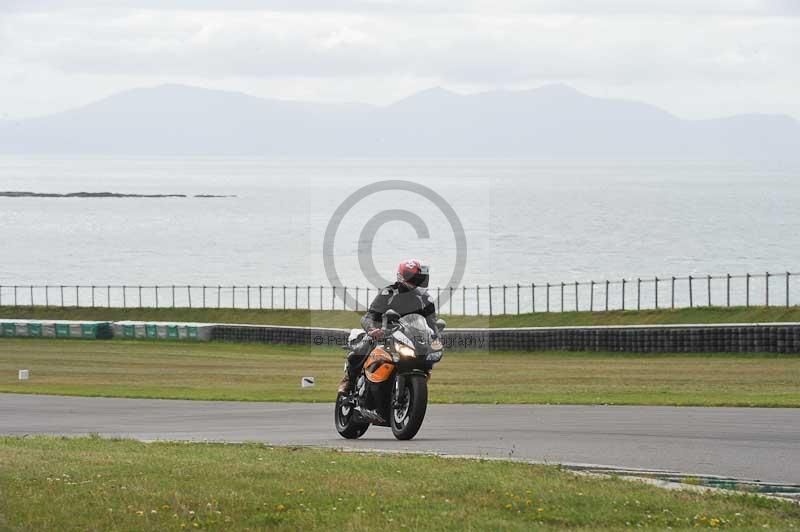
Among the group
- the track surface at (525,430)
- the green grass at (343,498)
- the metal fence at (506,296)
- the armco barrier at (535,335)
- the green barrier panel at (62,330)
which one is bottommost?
the metal fence at (506,296)

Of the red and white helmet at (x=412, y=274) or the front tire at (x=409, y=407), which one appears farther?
the front tire at (x=409, y=407)

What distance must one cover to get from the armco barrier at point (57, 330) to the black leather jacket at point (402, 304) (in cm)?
5144

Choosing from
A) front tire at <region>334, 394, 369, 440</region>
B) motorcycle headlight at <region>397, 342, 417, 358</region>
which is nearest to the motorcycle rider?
motorcycle headlight at <region>397, 342, 417, 358</region>

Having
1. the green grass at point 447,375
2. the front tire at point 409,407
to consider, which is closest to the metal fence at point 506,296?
the green grass at point 447,375

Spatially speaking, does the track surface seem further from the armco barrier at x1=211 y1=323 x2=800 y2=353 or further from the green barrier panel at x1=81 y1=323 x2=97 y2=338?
the green barrier panel at x1=81 y1=323 x2=97 y2=338

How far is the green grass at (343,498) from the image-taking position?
31.8 feet

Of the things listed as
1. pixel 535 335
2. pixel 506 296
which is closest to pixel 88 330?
pixel 535 335

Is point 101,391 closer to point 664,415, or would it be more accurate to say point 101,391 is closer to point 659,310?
point 664,415

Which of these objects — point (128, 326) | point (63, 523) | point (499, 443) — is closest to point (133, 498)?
point (63, 523)

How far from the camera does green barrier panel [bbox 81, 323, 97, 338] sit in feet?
215

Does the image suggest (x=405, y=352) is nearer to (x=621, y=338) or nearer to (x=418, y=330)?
(x=418, y=330)

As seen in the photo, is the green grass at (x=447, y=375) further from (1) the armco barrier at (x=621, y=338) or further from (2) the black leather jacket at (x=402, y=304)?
(2) the black leather jacket at (x=402, y=304)

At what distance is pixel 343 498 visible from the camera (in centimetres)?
1065

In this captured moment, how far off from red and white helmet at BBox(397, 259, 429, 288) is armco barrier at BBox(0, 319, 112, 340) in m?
51.9
